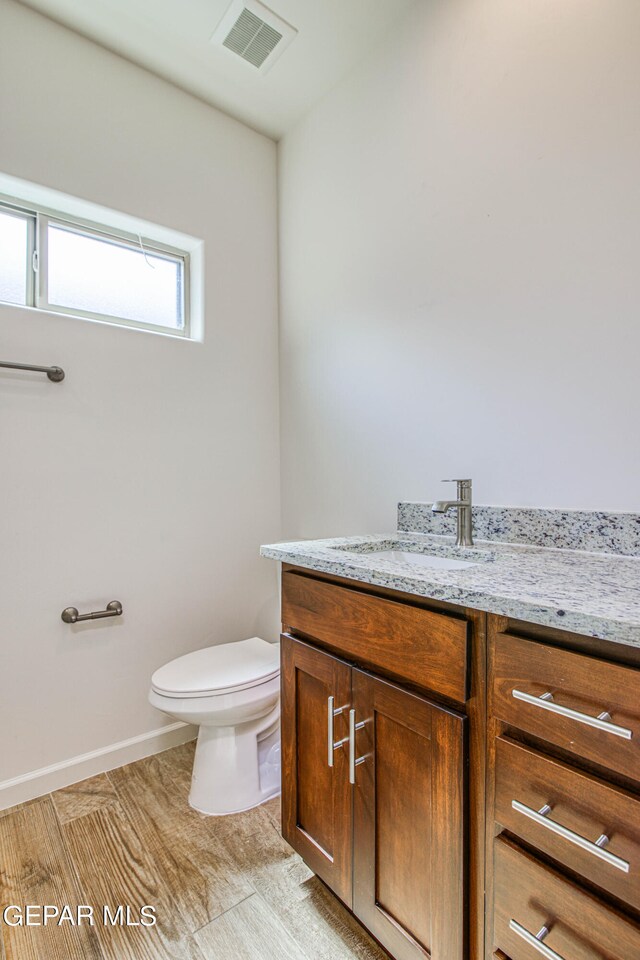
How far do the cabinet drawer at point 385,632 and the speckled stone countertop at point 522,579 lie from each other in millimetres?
50

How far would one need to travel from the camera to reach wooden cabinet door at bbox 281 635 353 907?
3.37ft

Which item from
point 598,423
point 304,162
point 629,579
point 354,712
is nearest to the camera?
point 629,579

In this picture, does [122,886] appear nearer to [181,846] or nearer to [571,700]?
[181,846]

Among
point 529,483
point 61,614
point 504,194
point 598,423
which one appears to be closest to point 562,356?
point 598,423

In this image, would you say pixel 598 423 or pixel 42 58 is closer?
pixel 598 423

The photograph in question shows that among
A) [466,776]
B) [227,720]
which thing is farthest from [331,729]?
[227,720]

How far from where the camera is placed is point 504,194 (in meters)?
1.30

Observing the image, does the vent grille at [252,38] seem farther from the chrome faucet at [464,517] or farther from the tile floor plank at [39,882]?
the tile floor plank at [39,882]

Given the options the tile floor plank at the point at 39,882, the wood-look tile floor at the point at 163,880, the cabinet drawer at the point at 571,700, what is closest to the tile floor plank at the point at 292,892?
the wood-look tile floor at the point at 163,880

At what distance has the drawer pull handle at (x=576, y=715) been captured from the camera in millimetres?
586

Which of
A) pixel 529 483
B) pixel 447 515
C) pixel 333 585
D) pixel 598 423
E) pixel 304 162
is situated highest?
pixel 304 162

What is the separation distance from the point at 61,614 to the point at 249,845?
3.19 feet

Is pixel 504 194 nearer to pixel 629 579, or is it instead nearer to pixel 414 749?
pixel 629 579

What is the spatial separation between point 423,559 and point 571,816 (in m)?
0.73
